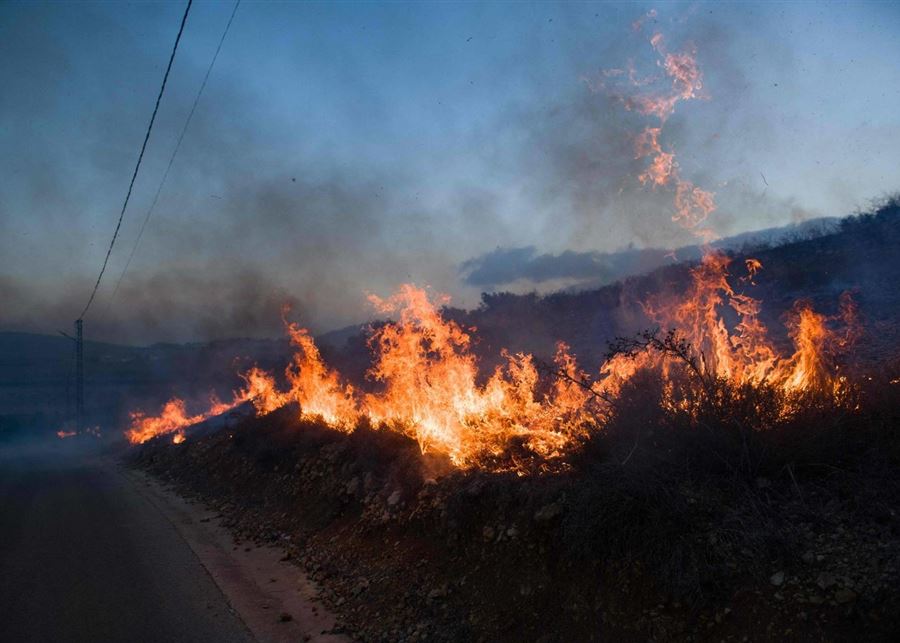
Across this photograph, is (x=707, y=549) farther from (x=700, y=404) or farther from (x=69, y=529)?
(x=69, y=529)

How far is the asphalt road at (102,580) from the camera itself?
20.0ft

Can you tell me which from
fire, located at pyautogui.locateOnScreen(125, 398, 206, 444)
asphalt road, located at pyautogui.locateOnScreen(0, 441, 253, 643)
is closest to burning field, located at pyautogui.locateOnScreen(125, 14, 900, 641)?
asphalt road, located at pyautogui.locateOnScreen(0, 441, 253, 643)

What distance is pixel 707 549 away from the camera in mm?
4730

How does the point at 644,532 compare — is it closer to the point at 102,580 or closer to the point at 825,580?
the point at 825,580

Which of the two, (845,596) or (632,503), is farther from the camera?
(632,503)

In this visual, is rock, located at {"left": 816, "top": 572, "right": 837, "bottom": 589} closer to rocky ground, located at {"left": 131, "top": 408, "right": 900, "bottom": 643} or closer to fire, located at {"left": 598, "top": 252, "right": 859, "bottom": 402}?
rocky ground, located at {"left": 131, "top": 408, "right": 900, "bottom": 643}

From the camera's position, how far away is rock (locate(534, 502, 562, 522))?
240 inches

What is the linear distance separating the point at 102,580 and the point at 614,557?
253 inches

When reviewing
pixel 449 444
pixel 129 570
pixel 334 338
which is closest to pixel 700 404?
pixel 449 444

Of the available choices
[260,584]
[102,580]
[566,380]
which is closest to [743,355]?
[566,380]

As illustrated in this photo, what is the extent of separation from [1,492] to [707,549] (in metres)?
17.6

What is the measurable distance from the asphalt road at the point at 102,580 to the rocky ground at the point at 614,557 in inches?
61.4

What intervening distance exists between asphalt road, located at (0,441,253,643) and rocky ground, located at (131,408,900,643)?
1.56 m

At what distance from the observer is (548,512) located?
20.1 ft
